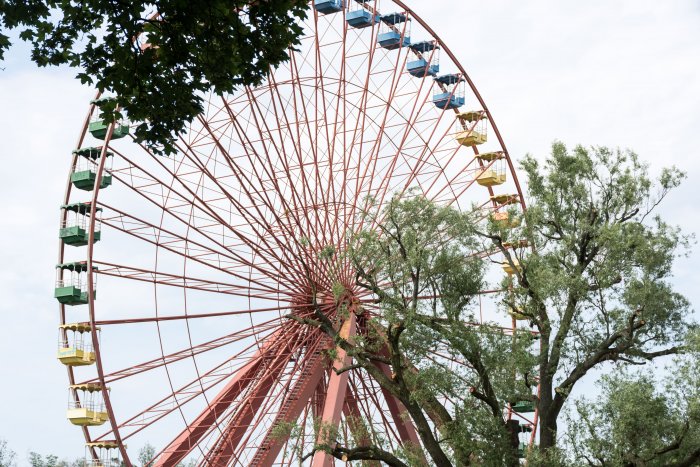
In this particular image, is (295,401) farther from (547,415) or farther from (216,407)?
(547,415)

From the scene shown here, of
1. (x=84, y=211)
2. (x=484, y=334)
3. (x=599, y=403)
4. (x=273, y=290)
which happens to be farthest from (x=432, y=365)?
(x=84, y=211)

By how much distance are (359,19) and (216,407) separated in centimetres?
1106

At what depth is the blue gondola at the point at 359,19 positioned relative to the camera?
32.3 metres

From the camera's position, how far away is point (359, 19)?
3250 centimetres

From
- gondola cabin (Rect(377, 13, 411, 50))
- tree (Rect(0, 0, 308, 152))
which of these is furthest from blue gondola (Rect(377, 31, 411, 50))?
tree (Rect(0, 0, 308, 152))

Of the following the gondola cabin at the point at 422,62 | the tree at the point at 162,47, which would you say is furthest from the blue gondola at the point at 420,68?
the tree at the point at 162,47

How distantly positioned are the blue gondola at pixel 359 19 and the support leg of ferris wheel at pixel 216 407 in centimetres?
889

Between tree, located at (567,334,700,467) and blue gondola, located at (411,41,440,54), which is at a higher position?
blue gondola, located at (411,41,440,54)

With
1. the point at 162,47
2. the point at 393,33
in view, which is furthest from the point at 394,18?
the point at 162,47

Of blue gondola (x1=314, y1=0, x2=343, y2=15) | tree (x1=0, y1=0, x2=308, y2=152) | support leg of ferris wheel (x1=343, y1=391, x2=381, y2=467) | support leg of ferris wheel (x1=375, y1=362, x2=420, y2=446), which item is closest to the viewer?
tree (x1=0, y1=0, x2=308, y2=152)

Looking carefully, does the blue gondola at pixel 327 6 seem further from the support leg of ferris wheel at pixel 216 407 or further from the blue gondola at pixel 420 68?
the support leg of ferris wheel at pixel 216 407

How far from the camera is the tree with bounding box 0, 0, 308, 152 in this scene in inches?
498

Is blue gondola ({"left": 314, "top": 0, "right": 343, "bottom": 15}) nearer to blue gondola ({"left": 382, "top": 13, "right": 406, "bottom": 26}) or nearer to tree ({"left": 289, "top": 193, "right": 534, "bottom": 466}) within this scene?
blue gondola ({"left": 382, "top": 13, "right": 406, "bottom": 26})

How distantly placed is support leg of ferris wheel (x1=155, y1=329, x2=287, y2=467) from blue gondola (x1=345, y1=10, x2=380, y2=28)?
29.2 feet
